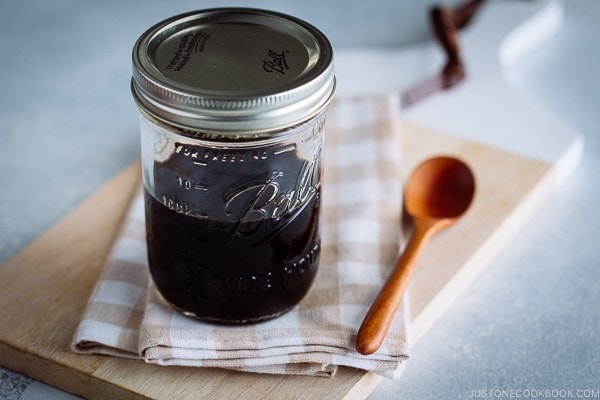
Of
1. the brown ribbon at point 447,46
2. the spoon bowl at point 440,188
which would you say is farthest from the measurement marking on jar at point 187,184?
the brown ribbon at point 447,46

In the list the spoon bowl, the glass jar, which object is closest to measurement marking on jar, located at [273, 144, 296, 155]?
the glass jar

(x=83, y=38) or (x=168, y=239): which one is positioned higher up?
(x=168, y=239)

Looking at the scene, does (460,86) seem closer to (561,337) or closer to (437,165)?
(437,165)

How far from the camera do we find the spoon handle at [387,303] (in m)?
0.80

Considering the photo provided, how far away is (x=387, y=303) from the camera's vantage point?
840mm

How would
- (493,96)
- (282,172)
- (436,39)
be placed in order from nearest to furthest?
(282,172) < (493,96) < (436,39)

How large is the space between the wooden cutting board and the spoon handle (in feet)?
0.12

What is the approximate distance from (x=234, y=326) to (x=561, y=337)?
374 millimetres

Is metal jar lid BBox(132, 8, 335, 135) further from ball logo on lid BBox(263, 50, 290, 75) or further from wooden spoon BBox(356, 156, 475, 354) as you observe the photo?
wooden spoon BBox(356, 156, 475, 354)

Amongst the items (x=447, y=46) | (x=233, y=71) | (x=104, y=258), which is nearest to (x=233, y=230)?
(x=233, y=71)

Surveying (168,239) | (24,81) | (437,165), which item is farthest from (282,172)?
(24,81)

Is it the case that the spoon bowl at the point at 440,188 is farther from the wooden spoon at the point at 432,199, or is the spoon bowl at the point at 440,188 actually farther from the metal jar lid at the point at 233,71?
the metal jar lid at the point at 233,71

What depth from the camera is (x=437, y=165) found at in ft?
3.52

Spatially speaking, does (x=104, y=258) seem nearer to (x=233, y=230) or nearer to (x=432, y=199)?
(x=233, y=230)
